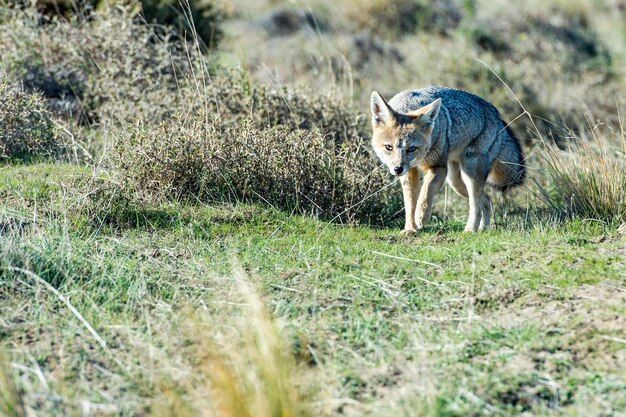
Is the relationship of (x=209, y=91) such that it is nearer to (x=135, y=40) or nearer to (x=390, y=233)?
(x=135, y=40)

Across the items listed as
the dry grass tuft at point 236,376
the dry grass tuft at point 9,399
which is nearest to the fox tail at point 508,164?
the dry grass tuft at point 236,376

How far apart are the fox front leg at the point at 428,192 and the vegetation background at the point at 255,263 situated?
223mm

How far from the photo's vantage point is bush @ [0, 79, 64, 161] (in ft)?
25.4

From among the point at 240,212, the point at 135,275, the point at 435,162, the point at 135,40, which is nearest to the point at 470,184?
the point at 435,162

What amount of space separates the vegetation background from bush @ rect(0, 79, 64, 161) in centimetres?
2

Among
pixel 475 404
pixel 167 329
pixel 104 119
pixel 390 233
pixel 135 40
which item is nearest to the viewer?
pixel 475 404

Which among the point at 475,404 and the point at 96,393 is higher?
the point at 475,404

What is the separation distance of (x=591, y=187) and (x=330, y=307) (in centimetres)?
286

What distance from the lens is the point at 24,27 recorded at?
966 cm

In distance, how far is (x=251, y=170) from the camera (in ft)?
23.6

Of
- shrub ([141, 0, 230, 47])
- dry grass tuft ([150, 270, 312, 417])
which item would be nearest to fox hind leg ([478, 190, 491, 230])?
dry grass tuft ([150, 270, 312, 417])

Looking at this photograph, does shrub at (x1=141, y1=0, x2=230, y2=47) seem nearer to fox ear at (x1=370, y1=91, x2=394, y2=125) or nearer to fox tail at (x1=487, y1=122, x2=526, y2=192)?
fox ear at (x1=370, y1=91, x2=394, y2=125)

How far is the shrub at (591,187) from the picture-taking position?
265 inches

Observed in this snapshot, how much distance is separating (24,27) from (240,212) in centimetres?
437
